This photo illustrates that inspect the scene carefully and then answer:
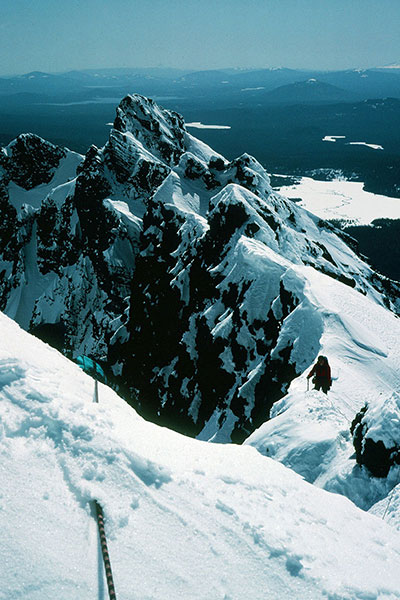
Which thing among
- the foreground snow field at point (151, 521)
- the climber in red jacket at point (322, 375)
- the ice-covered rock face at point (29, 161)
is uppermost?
the ice-covered rock face at point (29, 161)

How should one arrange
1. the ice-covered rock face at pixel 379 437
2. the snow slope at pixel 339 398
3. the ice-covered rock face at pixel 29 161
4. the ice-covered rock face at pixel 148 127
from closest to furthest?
the ice-covered rock face at pixel 379 437, the snow slope at pixel 339 398, the ice-covered rock face at pixel 148 127, the ice-covered rock face at pixel 29 161

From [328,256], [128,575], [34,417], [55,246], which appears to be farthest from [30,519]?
[55,246]

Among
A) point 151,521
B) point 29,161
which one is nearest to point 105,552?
point 151,521

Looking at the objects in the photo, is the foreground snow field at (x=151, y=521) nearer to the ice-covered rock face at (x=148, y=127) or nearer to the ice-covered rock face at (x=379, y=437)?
the ice-covered rock face at (x=379, y=437)

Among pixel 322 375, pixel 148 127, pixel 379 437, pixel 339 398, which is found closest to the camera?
pixel 379 437

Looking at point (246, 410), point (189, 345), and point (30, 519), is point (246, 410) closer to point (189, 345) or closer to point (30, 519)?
point (189, 345)

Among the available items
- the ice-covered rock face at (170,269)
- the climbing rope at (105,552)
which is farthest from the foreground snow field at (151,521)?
the ice-covered rock face at (170,269)

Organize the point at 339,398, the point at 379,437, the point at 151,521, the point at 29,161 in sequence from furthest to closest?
1. the point at 29,161
2. the point at 339,398
3. the point at 379,437
4. the point at 151,521

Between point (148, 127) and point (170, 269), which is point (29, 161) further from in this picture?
point (170, 269)
